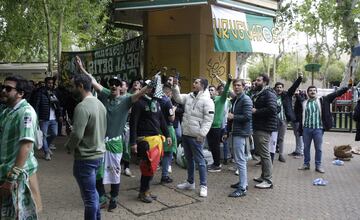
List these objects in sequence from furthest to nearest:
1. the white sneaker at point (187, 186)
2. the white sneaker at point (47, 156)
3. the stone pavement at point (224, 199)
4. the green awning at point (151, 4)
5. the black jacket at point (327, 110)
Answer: the white sneaker at point (47, 156) < the green awning at point (151, 4) < the black jacket at point (327, 110) < the white sneaker at point (187, 186) < the stone pavement at point (224, 199)

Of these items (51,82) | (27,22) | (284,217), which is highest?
(27,22)

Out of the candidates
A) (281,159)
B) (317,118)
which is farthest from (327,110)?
(281,159)

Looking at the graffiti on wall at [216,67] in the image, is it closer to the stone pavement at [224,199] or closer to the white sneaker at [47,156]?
the stone pavement at [224,199]

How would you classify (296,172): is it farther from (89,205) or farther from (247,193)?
(89,205)

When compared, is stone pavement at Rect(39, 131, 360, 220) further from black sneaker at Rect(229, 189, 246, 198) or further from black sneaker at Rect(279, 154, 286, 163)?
black sneaker at Rect(279, 154, 286, 163)

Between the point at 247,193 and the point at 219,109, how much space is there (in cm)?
218

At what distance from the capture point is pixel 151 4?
9.20 metres

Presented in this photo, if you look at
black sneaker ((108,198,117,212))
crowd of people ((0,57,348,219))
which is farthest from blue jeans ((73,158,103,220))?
black sneaker ((108,198,117,212))

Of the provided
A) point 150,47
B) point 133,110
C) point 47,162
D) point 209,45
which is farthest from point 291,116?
point 47,162

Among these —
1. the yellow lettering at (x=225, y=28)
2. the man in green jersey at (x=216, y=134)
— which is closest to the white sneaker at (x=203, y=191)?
the man in green jersey at (x=216, y=134)

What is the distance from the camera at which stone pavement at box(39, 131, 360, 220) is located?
5641 mm

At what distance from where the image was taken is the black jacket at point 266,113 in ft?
22.4

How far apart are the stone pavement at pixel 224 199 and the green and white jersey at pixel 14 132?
204cm

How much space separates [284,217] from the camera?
559 cm
